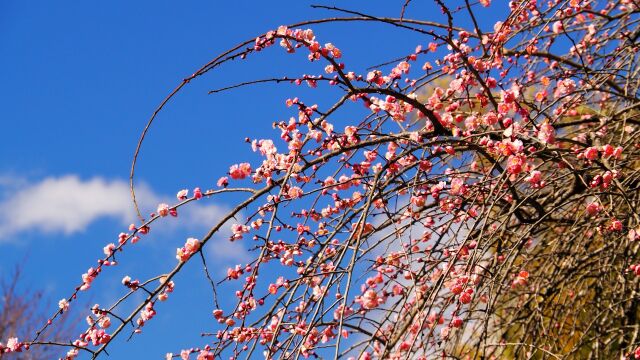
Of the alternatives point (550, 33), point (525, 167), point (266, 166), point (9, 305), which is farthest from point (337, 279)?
point (9, 305)

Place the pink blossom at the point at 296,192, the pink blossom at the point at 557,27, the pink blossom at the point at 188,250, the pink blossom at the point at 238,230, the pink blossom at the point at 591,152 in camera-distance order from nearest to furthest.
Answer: the pink blossom at the point at 188,250, the pink blossom at the point at 591,152, the pink blossom at the point at 296,192, the pink blossom at the point at 238,230, the pink blossom at the point at 557,27

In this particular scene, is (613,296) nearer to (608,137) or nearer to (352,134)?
(608,137)

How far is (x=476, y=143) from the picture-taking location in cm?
251

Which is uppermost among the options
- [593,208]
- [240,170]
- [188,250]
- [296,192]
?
[240,170]

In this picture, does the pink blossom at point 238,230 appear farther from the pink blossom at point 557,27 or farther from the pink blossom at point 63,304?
the pink blossom at point 557,27

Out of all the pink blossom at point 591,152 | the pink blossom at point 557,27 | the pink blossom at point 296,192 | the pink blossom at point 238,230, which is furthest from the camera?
the pink blossom at point 557,27

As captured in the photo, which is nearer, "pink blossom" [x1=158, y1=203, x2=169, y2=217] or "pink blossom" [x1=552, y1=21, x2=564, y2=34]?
"pink blossom" [x1=158, y1=203, x2=169, y2=217]

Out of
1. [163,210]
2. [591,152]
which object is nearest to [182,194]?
[163,210]

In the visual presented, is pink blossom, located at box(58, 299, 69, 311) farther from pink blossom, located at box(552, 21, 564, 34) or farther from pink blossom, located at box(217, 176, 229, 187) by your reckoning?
pink blossom, located at box(552, 21, 564, 34)

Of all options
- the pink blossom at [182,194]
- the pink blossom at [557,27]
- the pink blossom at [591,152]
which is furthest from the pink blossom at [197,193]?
the pink blossom at [557,27]

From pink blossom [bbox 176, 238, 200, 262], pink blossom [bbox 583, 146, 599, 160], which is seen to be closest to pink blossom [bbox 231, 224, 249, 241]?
pink blossom [bbox 176, 238, 200, 262]

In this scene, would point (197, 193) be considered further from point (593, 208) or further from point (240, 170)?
point (593, 208)

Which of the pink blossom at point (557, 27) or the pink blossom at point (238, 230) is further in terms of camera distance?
the pink blossom at point (557, 27)

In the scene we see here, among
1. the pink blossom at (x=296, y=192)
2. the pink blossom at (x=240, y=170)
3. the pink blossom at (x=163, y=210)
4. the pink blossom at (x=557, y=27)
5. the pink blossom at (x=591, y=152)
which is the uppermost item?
the pink blossom at (x=557, y=27)
